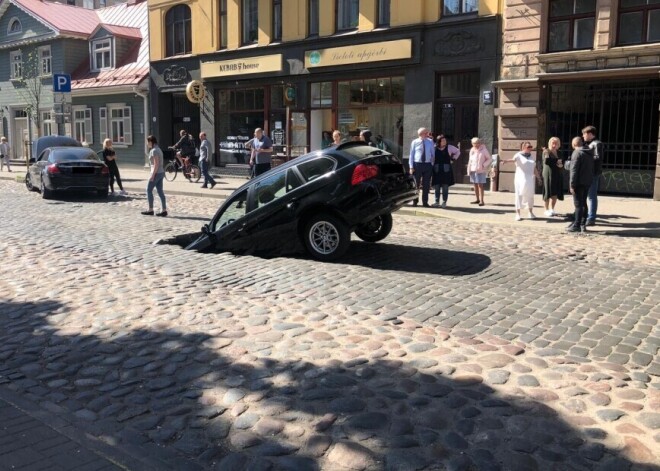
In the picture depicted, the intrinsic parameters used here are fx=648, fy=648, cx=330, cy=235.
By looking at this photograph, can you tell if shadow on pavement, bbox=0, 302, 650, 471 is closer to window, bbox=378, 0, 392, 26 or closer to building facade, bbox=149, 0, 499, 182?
building facade, bbox=149, 0, 499, 182

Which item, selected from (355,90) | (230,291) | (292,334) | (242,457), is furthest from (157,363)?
(355,90)

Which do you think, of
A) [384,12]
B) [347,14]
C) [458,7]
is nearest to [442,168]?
[458,7]

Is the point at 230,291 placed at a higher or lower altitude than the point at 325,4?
lower

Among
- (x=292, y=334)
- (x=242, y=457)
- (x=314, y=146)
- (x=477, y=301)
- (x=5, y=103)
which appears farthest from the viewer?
(x=5, y=103)

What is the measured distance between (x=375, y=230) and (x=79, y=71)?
2928 cm

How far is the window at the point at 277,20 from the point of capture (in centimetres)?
2369

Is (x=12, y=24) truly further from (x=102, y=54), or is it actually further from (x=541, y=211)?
(x=541, y=211)

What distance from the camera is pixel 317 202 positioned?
864 centimetres

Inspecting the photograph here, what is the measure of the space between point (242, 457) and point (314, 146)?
20462mm

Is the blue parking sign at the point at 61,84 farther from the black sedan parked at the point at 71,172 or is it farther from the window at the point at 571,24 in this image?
the window at the point at 571,24

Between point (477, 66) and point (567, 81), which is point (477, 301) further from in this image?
point (477, 66)

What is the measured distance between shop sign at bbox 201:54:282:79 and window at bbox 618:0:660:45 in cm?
1159

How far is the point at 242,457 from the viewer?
340cm

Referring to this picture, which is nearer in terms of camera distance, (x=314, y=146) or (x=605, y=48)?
(x=605, y=48)
